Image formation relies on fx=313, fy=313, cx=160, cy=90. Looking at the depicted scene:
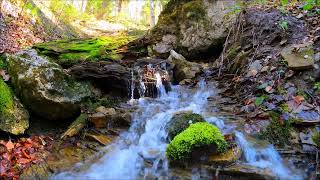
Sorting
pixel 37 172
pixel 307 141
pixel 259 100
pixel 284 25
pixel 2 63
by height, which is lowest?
pixel 37 172

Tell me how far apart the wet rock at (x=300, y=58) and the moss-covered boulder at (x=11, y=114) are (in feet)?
17.7

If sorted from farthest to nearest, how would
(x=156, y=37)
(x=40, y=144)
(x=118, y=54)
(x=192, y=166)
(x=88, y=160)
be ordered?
(x=156, y=37) < (x=118, y=54) < (x=40, y=144) < (x=88, y=160) < (x=192, y=166)

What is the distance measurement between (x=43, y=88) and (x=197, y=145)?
3.53 metres

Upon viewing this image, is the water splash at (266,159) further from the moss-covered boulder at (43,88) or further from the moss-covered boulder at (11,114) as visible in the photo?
the moss-covered boulder at (11,114)

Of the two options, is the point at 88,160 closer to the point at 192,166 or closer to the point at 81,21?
the point at 192,166

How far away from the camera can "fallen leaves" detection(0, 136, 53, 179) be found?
495 centimetres

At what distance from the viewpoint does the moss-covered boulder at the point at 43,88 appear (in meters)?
6.44

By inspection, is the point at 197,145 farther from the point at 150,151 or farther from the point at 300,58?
the point at 300,58

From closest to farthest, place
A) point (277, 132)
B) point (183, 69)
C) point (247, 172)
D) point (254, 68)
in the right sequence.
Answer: point (247, 172) → point (277, 132) → point (254, 68) → point (183, 69)

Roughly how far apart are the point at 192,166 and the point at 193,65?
4681 mm

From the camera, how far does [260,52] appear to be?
7727 millimetres

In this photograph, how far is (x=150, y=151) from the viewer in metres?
5.50

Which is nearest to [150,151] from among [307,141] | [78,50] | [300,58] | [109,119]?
[109,119]

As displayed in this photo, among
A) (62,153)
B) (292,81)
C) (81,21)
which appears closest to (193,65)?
(292,81)
